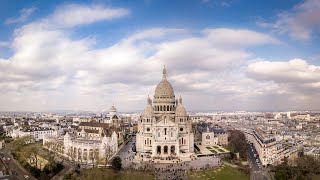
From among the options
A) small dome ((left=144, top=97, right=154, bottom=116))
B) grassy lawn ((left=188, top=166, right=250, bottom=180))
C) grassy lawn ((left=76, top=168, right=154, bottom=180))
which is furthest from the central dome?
grassy lawn ((left=76, top=168, right=154, bottom=180))

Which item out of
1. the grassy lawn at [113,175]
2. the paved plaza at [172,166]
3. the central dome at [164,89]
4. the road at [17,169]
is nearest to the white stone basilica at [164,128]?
the central dome at [164,89]

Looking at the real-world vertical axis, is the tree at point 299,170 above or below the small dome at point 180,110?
below

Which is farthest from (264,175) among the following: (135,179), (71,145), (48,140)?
(48,140)

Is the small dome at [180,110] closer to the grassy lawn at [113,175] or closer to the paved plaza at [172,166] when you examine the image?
the paved plaza at [172,166]

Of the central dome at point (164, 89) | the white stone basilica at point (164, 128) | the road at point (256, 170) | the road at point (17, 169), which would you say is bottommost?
the road at point (256, 170)

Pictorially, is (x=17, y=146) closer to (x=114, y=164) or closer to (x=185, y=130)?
(x=114, y=164)

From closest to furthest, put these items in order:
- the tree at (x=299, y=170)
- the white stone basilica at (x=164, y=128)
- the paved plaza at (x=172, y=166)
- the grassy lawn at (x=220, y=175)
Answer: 1. the tree at (x=299, y=170)
2. the grassy lawn at (x=220, y=175)
3. the paved plaza at (x=172, y=166)
4. the white stone basilica at (x=164, y=128)

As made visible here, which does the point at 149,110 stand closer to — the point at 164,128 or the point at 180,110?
the point at 180,110

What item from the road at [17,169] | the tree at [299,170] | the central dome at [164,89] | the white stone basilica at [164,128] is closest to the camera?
the tree at [299,170]
